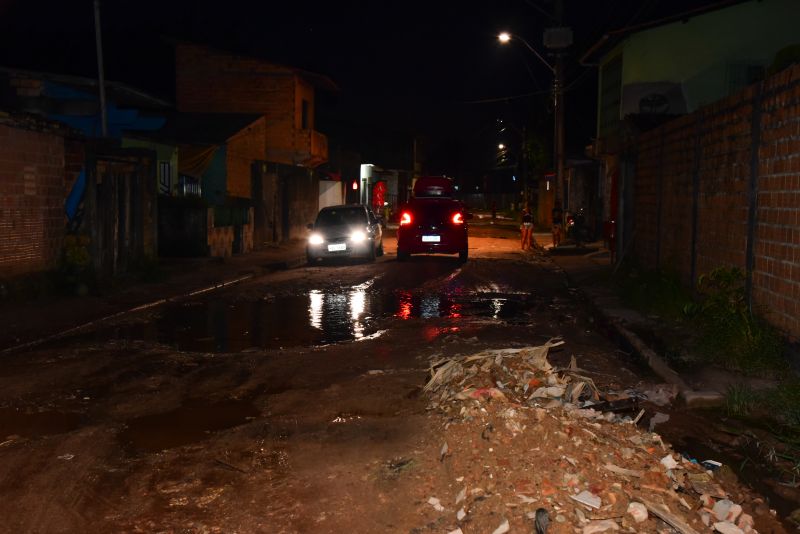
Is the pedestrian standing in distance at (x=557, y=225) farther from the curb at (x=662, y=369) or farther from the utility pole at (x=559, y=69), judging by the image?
the curb at (x=662, y=369)

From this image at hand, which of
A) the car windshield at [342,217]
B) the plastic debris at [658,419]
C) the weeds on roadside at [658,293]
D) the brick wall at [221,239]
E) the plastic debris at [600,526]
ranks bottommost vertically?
the plastic debris at [658,419]

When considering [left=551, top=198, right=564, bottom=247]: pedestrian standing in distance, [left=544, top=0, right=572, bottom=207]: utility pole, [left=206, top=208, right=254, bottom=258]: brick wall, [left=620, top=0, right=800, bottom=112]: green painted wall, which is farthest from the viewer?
[left=544, top=0, right=572, bottom=207]: utility pole

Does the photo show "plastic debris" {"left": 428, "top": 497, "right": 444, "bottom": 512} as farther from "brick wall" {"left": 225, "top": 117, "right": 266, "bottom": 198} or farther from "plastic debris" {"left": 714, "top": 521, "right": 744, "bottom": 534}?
"brick wall" {"left": 225, "top": 117, "right": 266, "bottom": 198}

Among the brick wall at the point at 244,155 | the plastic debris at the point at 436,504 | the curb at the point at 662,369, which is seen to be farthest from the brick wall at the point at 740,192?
the brick wall at the point at 244,155

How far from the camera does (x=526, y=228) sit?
27938mm

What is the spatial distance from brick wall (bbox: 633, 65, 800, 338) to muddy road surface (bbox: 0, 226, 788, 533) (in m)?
1.84

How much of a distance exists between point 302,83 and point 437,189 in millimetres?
8700

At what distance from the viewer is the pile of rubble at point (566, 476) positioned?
14.1 feet

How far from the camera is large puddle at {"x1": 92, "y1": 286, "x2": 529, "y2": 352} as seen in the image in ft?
34.5

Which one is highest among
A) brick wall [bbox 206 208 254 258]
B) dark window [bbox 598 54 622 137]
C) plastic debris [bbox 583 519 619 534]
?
dark window [bbox 598 54 622 137]

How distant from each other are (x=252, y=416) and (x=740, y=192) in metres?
6.66

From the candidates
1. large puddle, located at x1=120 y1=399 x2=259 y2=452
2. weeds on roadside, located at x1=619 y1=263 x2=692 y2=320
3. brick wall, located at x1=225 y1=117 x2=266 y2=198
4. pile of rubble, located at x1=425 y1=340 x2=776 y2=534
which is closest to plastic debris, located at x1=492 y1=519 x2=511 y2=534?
pile of rubble, located at x1=425 y1=340 x2=776 y2=534

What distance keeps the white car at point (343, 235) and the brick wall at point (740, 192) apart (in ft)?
31.6

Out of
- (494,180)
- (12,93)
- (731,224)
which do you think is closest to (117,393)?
(731,224)
